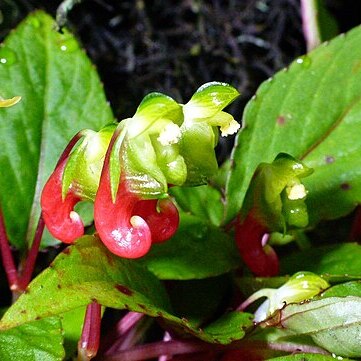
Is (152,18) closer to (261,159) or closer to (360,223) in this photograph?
(261,159)

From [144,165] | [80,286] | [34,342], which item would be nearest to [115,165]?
[144,165]

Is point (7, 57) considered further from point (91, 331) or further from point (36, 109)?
point (91, 331)

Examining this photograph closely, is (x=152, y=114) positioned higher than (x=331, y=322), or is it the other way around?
(x=152, y=114)

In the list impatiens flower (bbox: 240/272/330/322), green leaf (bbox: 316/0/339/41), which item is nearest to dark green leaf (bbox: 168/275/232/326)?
impatiens flower (bbox: 240/272/330/322)

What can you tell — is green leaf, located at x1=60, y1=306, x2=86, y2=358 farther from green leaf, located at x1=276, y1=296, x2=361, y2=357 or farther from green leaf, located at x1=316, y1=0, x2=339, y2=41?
green leaf, located at x1=316, y1=0, x2=339, y2=41

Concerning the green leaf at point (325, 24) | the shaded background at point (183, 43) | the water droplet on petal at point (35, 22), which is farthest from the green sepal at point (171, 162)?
the green leaf at point (325, 24)
